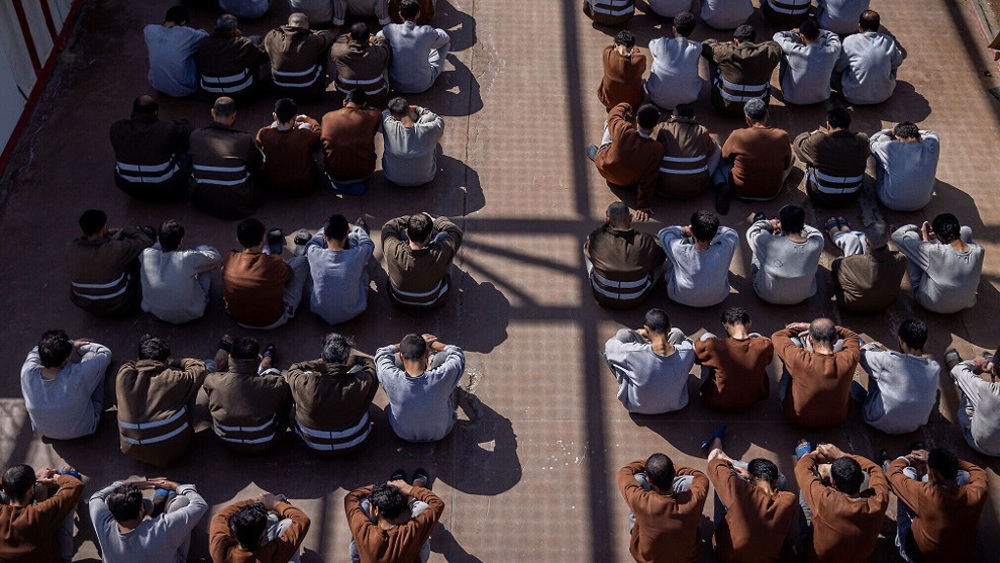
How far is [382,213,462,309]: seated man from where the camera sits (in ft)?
26.5

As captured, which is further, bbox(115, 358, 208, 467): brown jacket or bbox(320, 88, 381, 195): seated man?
bbox(320, 88, 381, 195): seated man

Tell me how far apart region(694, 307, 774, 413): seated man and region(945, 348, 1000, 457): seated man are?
135cm

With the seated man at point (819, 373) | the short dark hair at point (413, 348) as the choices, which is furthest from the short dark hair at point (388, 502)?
the seated man at point (819, 373)

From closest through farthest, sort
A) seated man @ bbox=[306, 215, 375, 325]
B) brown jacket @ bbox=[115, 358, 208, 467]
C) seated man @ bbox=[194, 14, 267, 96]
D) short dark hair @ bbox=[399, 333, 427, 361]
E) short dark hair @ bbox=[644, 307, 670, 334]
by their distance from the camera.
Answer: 1. brown jacket @ bbox=[115, 358, 208, 467]
2. short dark hair @ bbox=[399, 333, 427, 361]
3. short dark hair @ bbox=[644, 307, 670, 334]
4. seated man @ bbox=[306, 215, 375, 325]
5. seated man @ bbox=[194, 14, 267, 96]

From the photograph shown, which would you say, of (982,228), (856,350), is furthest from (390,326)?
(982,228)

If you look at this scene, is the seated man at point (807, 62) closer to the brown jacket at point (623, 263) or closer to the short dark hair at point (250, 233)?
the brown jacket at point (623, 263)

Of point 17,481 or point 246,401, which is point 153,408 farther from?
point 17,481

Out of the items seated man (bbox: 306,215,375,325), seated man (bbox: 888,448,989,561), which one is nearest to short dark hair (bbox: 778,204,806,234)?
seated man (bbox: 888,448,989,561)

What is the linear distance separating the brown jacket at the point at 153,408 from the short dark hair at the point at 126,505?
0.63 meters

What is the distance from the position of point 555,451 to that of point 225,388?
229 centimetres

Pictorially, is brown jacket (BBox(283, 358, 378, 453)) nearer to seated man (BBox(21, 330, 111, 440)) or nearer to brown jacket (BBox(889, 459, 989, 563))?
seated man (BBox(21, 330, 111, 440))

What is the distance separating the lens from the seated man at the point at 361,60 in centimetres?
967

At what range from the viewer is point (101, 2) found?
36.5ft

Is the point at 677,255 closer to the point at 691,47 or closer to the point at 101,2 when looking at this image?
the point at 691,47
